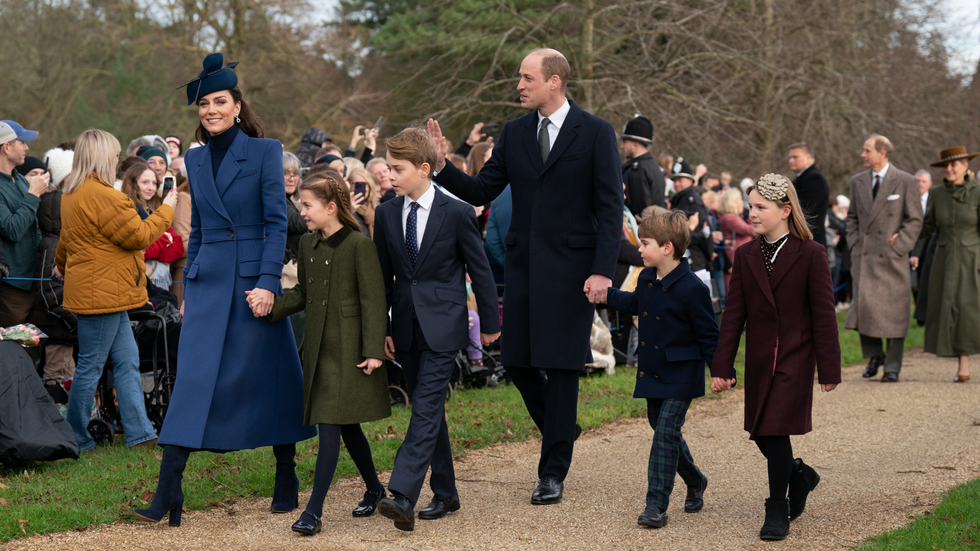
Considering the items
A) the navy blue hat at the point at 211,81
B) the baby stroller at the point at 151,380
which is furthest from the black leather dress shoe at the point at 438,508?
the baby stroller at the point at 151,380

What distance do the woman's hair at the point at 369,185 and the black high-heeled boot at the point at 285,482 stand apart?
3.43 meters

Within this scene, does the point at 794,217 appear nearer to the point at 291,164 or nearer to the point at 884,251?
the point at 291,164

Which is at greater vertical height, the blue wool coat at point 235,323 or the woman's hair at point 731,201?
the woman's hair at point 731,201

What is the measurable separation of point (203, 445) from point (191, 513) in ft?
1.84

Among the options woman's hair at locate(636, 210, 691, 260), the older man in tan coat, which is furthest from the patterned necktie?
the older man in tan coat

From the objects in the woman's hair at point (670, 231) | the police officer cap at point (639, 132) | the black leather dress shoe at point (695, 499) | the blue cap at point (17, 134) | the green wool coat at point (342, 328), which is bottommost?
the black leather dress shoe at point (695, 499)

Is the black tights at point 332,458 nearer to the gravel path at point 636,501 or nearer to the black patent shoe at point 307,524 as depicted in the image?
the black patent shoe at point 307,524

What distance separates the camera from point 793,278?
459cm

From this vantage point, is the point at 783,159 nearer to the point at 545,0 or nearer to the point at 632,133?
the point at 545,0

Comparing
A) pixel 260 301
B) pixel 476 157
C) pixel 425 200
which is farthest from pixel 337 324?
pixel 476 157

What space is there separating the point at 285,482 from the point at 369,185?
3770 millimetres

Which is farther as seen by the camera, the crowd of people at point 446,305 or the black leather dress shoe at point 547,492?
the black leather dress shoe at point 547,492

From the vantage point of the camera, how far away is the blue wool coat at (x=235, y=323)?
4.71m

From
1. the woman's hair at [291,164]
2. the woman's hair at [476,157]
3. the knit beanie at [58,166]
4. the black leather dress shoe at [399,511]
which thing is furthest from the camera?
the woman's hair at [476,157]
